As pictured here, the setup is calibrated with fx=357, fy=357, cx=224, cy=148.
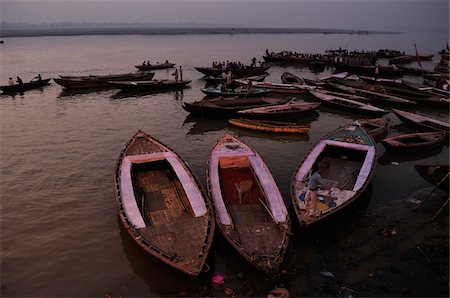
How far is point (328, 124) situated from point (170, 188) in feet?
49.3

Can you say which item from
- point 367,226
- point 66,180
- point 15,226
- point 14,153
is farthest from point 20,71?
point 367,226

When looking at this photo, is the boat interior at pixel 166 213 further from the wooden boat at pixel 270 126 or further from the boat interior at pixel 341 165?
the wooden boat at pixel 270 126

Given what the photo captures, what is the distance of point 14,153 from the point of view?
1936 cm

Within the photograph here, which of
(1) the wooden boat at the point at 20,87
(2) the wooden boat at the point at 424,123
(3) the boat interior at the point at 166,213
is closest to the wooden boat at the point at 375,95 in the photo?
(2) the wooden boat at the point at 424,123

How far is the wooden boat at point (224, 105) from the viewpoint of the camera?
24.4 metres

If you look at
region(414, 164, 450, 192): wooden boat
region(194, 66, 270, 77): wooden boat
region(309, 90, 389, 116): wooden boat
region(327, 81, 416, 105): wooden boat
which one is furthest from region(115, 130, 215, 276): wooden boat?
region(194, 66, 270, 77): wooden boat

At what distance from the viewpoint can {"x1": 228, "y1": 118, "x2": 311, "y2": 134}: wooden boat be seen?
71.1ft

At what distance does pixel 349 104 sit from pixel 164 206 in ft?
64.9

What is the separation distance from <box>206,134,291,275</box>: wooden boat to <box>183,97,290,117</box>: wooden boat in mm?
8053

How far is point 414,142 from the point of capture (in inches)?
797

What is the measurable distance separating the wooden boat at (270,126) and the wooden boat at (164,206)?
7578 millimetres

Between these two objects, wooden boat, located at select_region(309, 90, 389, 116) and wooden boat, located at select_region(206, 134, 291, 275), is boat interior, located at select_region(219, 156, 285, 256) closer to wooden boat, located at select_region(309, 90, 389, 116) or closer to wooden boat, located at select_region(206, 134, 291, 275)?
wooden boat, located at select_region(206, 134, 291, 275)

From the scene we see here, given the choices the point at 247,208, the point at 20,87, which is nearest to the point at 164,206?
the point at 247,208

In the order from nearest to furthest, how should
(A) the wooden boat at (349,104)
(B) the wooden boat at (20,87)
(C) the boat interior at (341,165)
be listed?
(C) the boat interior at (341,165) < (A) the wooden boat at (349,104) < (B) the wooden boat at (20,87)
